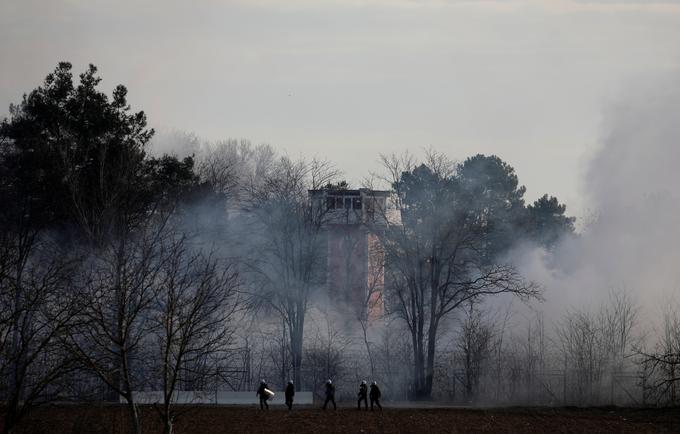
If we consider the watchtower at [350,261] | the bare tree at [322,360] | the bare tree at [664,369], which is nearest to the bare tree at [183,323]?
the bare tree at [322,360]

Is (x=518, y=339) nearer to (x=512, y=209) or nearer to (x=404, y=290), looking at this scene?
(x=404, y=290)

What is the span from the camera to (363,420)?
40.7m

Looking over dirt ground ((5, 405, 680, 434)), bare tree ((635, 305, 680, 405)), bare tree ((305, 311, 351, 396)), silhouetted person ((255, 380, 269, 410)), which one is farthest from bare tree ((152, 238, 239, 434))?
bare tree ((635, 305, 680, 405))

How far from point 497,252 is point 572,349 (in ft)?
48.1

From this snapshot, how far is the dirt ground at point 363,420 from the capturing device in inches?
1425

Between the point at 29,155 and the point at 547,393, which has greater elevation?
the point at 29,155

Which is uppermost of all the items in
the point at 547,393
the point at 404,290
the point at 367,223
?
the point at 367,223

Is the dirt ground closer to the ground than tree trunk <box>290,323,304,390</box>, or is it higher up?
closer to the ground

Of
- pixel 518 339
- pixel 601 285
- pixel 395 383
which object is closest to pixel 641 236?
pixel 601 285

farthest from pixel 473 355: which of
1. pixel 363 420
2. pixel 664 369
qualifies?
pixel 363 420

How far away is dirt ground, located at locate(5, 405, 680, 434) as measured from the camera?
119 ft

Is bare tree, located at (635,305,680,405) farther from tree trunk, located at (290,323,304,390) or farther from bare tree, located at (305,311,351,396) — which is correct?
tree trunk, located at (290,323,304,390)

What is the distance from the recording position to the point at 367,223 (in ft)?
194

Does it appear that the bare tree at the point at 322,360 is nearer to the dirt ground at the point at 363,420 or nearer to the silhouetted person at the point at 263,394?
the dirt ground at the point at 363,420
